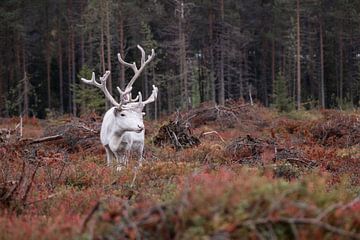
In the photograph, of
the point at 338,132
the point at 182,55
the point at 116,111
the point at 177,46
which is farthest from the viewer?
the point at 177,46

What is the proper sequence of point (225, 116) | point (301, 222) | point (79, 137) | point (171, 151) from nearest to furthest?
1. point (301, 222)
2. point (171, 151)
3. point (79, 137)
4. point (225, 116)

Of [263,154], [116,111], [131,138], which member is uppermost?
[116,111]

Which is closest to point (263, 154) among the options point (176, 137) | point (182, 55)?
point (176, 137)

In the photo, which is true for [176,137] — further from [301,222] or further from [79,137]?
[301,222]

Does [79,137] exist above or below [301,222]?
below

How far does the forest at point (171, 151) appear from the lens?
14.0ft

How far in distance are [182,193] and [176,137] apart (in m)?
11.1

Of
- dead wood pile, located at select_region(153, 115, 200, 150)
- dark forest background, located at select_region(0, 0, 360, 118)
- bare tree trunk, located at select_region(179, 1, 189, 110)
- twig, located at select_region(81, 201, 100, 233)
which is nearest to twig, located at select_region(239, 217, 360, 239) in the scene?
twig, located at select_region(81, 201, 100, 233)

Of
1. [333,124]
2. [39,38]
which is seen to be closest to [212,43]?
[39,38]

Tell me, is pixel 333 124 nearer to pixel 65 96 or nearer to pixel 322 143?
pixel 322 143

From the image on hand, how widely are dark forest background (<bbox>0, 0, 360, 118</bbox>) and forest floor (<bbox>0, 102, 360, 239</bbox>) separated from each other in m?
21.4

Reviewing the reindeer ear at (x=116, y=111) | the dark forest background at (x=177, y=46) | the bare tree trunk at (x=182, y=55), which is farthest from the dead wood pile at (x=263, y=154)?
the bare tree trunk at (x=182, y=55)

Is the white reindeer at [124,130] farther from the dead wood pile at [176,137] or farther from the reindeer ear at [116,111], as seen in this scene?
the dead wood pile at [176,137]

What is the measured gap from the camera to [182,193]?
4.48 m
